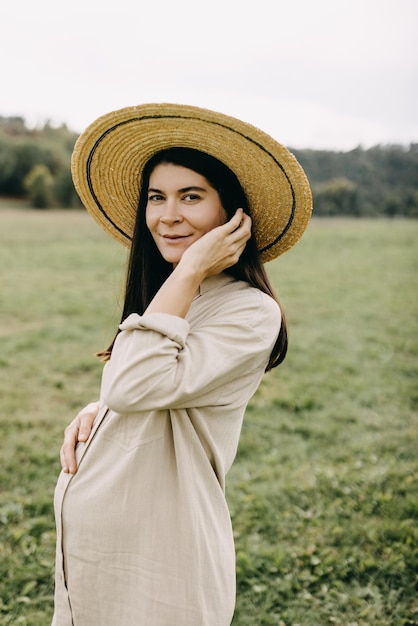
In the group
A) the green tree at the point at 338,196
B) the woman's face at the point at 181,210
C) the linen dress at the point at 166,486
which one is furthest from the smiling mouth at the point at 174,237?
the green tree at the point at 338,196

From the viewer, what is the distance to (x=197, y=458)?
4.85 feet

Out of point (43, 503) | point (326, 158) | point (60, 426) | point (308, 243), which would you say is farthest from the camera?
point (308, 243)

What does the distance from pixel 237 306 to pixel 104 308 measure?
25.7ft

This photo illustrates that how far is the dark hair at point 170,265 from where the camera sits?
5.60 ft

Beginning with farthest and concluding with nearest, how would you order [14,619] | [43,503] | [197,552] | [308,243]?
[308,243] → [43,503] → [14,619] → [197,552]

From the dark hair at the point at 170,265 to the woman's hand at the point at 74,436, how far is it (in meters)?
0.30

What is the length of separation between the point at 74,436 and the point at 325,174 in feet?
40.0

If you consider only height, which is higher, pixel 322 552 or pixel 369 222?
pixel 369 222

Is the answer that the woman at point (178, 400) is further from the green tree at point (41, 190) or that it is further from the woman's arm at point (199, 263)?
the green tree at point (41, 190)

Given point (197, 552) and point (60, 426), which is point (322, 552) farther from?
point (60, 426)

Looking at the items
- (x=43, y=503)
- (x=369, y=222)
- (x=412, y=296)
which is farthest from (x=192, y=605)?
(x=369, y=222)

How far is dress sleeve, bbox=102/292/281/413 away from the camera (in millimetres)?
1320

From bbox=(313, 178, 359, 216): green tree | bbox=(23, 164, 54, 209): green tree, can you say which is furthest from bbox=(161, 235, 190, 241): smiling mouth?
bbox=(23, 164, 54, 209): green tree

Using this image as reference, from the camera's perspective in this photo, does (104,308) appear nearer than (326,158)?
Yes
